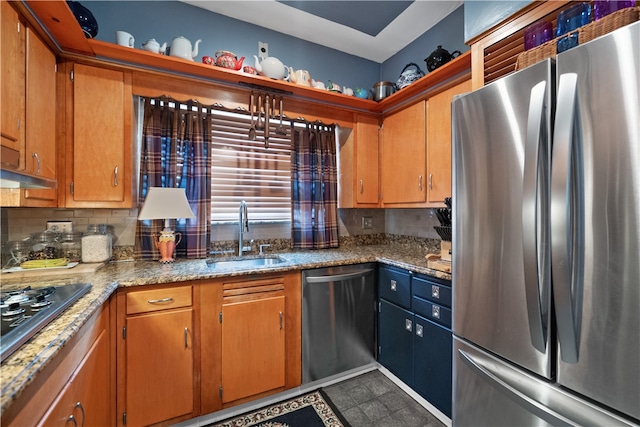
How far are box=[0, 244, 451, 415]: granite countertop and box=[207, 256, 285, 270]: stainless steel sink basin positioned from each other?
9 centimetres

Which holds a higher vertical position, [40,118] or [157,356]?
[40,118]

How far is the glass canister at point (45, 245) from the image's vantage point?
5.67 feet

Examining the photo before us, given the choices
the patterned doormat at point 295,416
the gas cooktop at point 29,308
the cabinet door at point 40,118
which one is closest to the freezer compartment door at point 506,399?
the patterned doormat at point 295,416

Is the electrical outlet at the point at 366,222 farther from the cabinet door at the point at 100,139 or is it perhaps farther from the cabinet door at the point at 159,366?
the cabinet door at the point at 100,139

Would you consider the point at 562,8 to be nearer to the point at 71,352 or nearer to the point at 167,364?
the point at 71,352

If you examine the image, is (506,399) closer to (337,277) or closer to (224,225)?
(337,277)

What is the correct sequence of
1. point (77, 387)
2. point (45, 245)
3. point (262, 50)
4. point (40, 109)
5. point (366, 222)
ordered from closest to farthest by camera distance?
point (77, 387) < point (40, 109) < point (45, 245) < point (262, 50) < point (366, 222)

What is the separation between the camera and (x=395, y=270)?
80.8 inches

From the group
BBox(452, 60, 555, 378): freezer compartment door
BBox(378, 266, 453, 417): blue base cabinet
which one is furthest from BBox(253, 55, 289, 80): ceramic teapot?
BBox(378, 266, 453, 417): blue base cabinet

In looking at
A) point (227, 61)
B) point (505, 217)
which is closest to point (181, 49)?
point (227, 61)

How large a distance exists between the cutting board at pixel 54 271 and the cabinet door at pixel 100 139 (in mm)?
383

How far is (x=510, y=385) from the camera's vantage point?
105cm

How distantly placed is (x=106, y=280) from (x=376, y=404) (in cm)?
184

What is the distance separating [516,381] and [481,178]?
2.58ft
